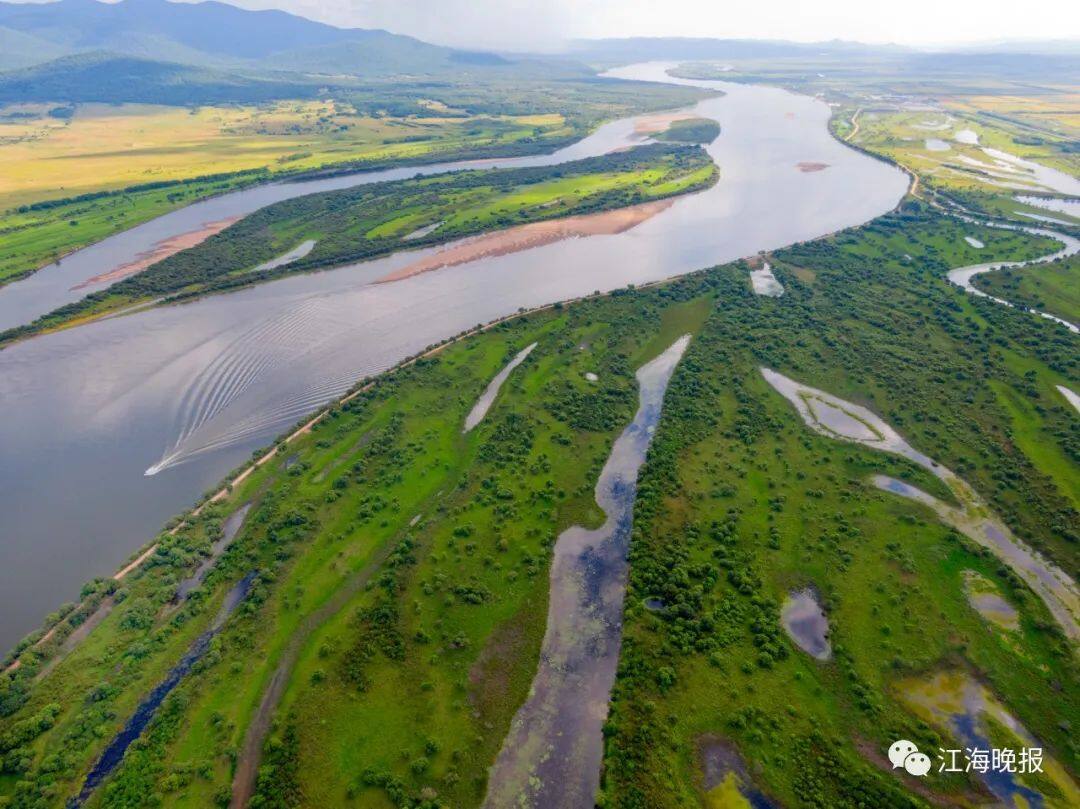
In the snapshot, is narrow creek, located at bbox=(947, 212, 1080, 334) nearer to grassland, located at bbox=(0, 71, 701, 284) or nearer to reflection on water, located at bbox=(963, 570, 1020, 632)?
reflection on water, located at bbox=(963, 570, 1020, 632)

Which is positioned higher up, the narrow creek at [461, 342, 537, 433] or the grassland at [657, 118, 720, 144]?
the grassland at [657, 118, 720, 144]

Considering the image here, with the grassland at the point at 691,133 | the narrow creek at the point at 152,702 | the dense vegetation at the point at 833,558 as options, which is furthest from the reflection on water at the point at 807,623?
the grassland at the point at 691,133

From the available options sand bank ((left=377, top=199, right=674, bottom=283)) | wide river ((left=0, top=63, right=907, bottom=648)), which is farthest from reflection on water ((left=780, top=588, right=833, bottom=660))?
sand bank ((left=377, top=199, right=674, bottom=283))

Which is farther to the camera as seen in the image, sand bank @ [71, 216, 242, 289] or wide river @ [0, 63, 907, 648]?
sand bank @ [71, 216, 242, 289]

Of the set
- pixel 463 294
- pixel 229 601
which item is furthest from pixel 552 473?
pixel 463 294

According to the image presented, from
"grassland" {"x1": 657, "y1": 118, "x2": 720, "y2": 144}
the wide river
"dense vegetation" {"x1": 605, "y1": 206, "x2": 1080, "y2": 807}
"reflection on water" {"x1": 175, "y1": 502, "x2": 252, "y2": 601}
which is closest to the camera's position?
"dense vegetation" {"x1": 605, "y1": 206, "x2": 1080, "y2": 807}

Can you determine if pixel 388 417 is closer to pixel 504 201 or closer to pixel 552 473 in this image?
pixel 552 473
